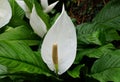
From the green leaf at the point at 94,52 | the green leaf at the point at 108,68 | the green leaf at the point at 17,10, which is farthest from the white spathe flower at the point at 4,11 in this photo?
the green leaf at the point at 108,68

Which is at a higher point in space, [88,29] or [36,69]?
[36,69]

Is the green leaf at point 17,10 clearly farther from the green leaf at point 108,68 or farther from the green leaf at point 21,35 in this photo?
the green leaf at point 108,68

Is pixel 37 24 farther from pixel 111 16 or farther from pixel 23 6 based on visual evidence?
pixel 111 16

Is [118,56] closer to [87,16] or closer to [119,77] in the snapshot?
[119,77]

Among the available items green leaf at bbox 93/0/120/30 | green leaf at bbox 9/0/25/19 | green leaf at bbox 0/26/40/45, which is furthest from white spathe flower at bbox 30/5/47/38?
green leaf at bbox 93/0/120/30

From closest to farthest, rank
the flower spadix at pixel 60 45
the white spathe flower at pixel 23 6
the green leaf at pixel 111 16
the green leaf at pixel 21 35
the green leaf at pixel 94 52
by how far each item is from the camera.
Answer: the flower spadix at pixel 60 45, the green leaf at pixel 94 52, the green leaf at pixel 21 35, the white spathe flower at pixel 23 6, the green leaf at pixel 111 16

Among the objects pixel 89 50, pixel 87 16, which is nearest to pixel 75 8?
pixel 87 16

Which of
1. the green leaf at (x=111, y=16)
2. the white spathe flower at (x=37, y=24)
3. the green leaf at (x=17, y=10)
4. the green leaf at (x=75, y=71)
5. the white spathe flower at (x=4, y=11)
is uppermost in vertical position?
the white spathe flower at (x=4, y=11)
